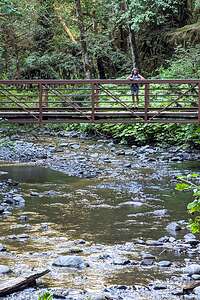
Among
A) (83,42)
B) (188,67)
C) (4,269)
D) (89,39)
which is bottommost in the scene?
(4,269)

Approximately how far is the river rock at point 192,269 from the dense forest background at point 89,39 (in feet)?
67.7

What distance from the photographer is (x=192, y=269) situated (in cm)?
732

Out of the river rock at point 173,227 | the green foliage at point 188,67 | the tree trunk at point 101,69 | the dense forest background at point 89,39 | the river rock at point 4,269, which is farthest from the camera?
the tree trunk at point 101,69

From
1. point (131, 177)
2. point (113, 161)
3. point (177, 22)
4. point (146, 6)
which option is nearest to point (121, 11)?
point (146, 6)

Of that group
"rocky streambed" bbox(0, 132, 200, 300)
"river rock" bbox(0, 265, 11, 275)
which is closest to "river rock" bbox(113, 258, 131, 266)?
"rocky streambed" bbox(0, 132, 200, 300)

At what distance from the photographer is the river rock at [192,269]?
7273 millimetres

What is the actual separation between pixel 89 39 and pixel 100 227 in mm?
20382

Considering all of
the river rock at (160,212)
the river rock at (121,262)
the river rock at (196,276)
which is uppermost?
the river rock at (196,276)

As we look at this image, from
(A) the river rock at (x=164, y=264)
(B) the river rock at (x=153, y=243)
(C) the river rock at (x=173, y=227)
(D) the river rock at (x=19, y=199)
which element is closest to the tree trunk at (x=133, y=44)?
(D) the river rock at (x=19, y=199)

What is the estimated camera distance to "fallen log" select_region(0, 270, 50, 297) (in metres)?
6.45

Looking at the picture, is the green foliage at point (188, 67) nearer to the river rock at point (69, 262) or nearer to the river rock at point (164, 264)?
the river rock at point (164, 264)

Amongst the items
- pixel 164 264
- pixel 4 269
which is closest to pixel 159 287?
pixel 164 264

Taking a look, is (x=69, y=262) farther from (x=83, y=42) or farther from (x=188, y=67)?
(x=83, y=42)

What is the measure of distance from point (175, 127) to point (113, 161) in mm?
3995
